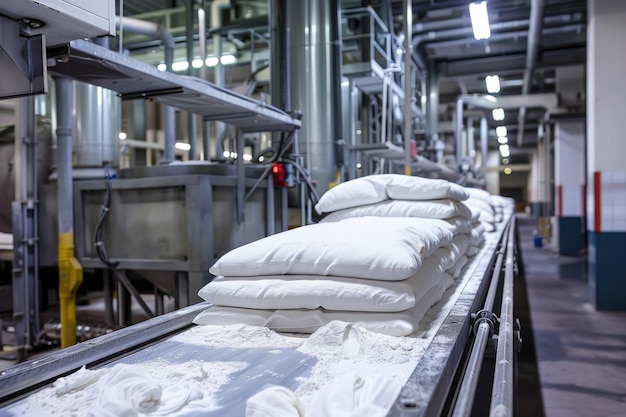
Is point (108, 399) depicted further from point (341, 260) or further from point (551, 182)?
point (551, 182)

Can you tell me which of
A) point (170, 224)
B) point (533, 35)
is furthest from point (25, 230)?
point (533, 35)

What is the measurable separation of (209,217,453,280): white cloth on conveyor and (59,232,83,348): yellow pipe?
2374 millimetres

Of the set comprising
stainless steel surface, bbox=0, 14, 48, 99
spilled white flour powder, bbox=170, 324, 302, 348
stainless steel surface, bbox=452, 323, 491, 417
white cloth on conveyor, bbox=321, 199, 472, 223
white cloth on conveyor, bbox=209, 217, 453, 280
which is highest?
stainless steel surface, bbox=0, 14, 48, 99

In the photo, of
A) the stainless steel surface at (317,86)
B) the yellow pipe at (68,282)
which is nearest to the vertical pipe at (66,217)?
the yellow pipe at (68,282)

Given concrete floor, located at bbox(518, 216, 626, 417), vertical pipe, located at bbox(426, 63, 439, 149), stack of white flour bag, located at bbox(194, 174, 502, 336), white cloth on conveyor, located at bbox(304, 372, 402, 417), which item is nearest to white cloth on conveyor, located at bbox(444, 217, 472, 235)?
stack of white flour bag, located at bbox(194, 174, 502, 336)

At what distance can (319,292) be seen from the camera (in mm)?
1595

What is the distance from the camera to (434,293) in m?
1.87

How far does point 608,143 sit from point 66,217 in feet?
16.0

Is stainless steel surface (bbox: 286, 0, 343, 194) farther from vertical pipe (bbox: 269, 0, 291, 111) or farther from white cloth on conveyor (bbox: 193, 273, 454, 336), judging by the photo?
white cloth on conveyor (bbox: 193, 273, 454, 336)

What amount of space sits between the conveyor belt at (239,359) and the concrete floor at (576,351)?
1.62 metres

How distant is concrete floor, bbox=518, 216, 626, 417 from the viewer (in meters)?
2.90

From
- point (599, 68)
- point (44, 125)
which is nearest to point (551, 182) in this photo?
point (599, 68)

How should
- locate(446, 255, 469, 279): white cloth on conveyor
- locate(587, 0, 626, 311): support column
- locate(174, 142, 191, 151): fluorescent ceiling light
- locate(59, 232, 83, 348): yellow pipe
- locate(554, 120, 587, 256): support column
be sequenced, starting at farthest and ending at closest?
1. locate(174, 142, 191, 151): fluorescent ceiling light
2. locate(554, 120, 587, 256): support column
3. locate(587, 0, 626, 311): support column
4. locate(59, 232, 83, 348): yellow pipe
5. locate(446, 255, 469, 279): white cloth on conveyor

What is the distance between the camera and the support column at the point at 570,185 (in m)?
9.79
